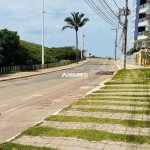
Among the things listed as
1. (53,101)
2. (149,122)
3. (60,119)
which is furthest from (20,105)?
(149,122)

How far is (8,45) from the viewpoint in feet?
108

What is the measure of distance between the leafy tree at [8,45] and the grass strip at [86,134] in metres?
27.0

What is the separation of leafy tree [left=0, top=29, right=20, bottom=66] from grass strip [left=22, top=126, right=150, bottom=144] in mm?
27017

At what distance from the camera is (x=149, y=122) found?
7.16 metres

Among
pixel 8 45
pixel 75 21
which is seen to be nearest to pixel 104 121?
pixel 8 45

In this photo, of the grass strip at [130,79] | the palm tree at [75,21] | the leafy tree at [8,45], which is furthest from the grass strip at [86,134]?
the palm tree at [75,21]

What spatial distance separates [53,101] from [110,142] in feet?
22.5

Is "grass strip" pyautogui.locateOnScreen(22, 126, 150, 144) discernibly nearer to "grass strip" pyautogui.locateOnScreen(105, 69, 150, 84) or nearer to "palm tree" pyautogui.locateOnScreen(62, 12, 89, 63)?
"grass strip" pyautogui.locateOnScreen(105, 69, 150, 84)

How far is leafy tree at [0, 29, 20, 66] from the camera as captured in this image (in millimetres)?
32344

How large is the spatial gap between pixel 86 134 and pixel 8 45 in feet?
94.0

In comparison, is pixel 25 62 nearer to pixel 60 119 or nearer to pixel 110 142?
pixel 60 119

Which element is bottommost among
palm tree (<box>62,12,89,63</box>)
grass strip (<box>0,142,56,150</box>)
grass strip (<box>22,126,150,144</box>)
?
grass strip (<box>0,142,56,150</box>)

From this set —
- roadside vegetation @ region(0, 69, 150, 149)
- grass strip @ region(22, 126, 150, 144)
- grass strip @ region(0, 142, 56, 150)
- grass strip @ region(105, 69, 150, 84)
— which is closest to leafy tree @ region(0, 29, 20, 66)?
grass strip @ region(105, 69, 150, 84)

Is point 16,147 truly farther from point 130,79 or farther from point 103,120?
point 130,79
